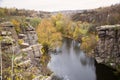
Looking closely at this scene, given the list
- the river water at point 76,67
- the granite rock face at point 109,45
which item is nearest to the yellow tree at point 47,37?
the river water at point 76,67

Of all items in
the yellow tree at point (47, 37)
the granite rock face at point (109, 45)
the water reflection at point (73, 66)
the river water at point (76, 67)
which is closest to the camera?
the water reflection at point (73, 66)

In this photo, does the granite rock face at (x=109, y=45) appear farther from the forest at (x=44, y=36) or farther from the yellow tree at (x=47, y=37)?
the yellow tree at (x=47, y=37)

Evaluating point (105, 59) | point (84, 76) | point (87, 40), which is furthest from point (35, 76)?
point (87, 40)

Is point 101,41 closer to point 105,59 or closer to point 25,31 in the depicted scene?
point 105,59

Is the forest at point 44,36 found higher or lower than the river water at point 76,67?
higher

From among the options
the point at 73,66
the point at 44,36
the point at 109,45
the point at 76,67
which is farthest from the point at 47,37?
the point at 109,45

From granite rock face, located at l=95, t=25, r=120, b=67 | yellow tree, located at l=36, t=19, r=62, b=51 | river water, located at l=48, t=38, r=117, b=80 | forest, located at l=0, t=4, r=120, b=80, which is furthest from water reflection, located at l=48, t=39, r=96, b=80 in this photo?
yellow tree, located at l=36, t=19, r=62, b=51

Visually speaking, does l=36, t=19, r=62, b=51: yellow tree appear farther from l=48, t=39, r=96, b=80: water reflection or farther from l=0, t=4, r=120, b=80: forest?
l=48, t=39, r=96, b=80: water reflection
